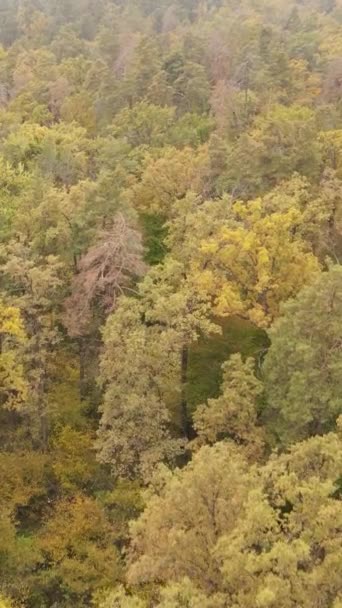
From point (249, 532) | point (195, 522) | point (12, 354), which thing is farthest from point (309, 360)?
point (12, 354)

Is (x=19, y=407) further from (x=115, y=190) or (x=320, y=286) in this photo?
(x=320, y=286)

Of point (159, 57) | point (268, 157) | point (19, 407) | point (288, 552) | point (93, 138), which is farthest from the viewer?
point (159, 57)

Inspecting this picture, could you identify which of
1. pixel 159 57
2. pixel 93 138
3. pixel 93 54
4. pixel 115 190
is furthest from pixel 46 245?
pixel 93 54

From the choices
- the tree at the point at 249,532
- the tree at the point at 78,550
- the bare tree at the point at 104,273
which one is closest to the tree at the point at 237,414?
the tree at the point at 78,550

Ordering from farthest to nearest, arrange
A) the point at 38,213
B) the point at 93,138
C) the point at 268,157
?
1. the point at 93,138
2. the point at 268,157
3. the point at 38,213

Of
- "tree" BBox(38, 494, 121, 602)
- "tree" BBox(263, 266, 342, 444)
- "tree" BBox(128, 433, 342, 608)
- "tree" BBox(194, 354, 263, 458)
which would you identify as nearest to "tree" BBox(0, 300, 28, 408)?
"tree" BBox(38, 494, 121, 602)

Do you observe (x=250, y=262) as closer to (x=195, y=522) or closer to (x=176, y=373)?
(x=176, y=373)
